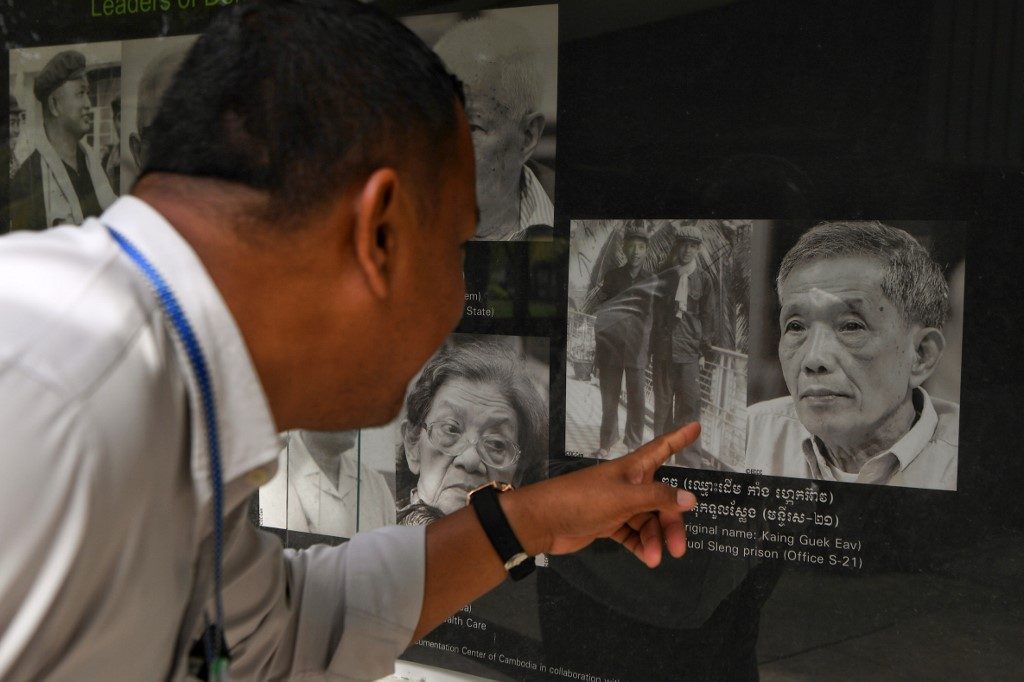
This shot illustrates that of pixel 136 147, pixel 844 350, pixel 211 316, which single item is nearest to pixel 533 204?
pixel 844 350

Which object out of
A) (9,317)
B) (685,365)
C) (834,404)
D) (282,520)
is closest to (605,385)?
(685,365)

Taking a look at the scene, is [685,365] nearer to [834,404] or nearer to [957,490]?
[834,404]

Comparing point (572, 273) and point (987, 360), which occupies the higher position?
point (572, 273)

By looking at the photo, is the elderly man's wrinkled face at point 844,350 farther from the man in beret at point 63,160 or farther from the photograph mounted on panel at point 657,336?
the man in beret at point 63,160

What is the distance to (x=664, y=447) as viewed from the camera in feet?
4.99

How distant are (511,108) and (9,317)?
143cm

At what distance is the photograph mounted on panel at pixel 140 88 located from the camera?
2.40 metres

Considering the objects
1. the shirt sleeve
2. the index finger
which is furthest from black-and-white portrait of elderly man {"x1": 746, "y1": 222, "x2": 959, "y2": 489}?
the shirt sleeve

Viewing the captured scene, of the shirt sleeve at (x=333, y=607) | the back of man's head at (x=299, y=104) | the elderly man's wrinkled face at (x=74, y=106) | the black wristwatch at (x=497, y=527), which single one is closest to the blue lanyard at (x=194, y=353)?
the back of man's head at (x=299, y=104)

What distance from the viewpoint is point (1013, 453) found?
5.55ft

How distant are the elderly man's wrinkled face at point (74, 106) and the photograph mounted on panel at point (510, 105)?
3.17 ft

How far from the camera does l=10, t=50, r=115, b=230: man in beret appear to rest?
8.13 ft

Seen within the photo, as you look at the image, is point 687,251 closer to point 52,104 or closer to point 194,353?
point 194,353

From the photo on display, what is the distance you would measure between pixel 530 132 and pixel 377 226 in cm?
111
